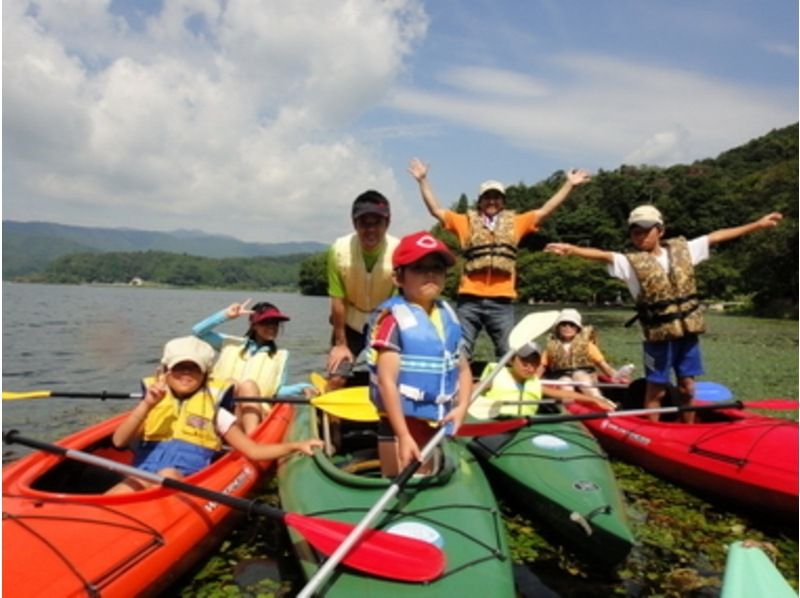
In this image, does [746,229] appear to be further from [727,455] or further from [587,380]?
[587,380]

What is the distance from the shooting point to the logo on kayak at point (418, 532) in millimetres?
3008

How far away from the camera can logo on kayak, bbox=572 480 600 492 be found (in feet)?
13.3

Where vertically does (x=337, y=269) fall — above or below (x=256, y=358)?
above

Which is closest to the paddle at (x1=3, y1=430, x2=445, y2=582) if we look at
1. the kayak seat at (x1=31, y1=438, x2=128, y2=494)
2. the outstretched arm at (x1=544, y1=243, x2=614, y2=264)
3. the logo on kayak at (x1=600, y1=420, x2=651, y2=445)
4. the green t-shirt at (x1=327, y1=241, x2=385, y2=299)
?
the kayak seat at (x1=31, y1=438, x2=128, y2=494)

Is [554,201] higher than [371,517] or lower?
higher

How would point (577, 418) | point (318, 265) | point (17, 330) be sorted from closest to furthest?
1. point (577, 418)
2. point (17, 330)
3. point (318, 265)

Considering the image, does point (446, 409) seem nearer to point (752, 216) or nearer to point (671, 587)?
point (671, 587)

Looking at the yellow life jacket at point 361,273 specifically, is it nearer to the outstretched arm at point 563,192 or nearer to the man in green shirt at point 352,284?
the man in green shirt at point 352,284

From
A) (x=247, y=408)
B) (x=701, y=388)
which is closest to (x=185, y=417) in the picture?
(x=247, y=408)

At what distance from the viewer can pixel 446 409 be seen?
11.8 feet

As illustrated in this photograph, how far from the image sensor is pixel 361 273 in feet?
17.4

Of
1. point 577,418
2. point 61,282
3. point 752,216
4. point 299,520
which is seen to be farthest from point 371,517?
point 61,282

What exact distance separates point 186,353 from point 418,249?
1.92 m

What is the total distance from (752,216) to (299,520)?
66.7 meters
